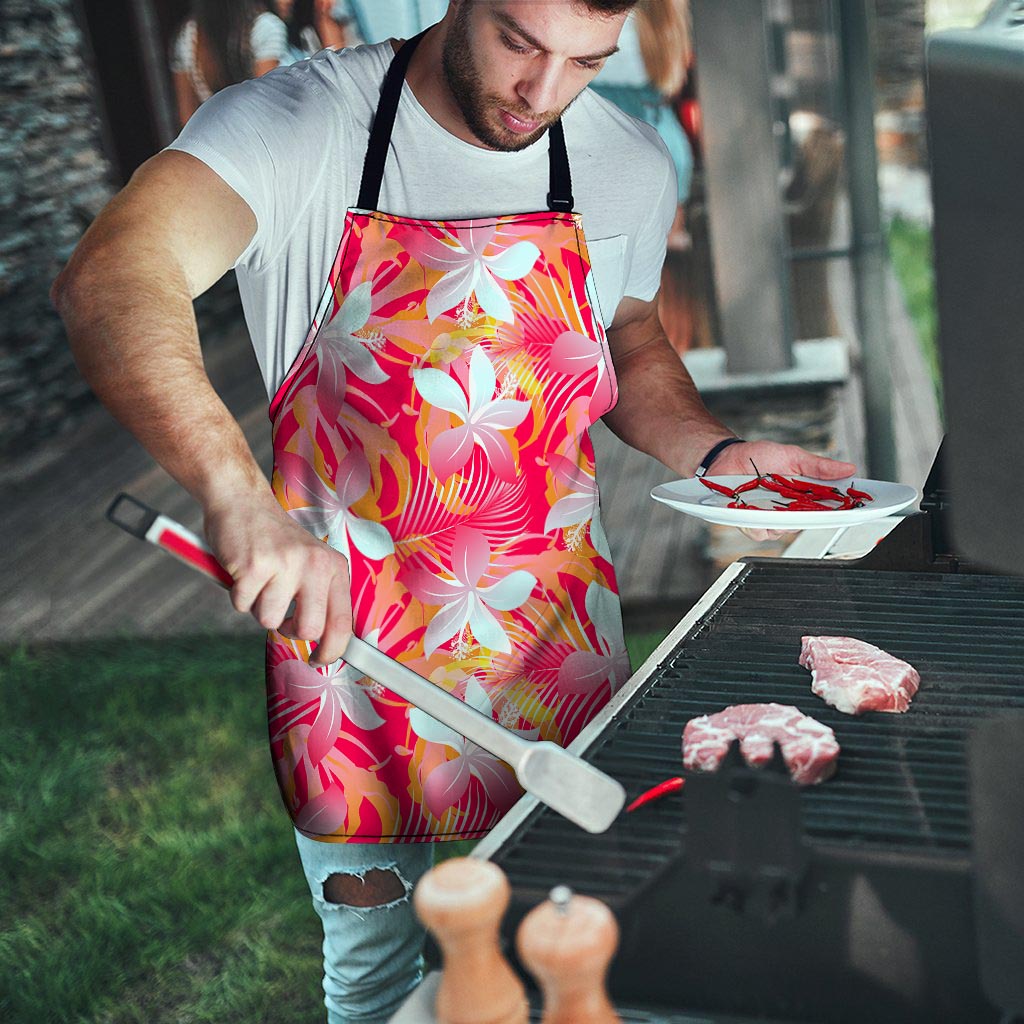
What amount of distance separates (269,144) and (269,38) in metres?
4.80

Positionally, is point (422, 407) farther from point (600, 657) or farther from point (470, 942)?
point (470, 942)

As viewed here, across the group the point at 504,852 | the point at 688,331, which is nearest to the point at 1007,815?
the point at 504,852

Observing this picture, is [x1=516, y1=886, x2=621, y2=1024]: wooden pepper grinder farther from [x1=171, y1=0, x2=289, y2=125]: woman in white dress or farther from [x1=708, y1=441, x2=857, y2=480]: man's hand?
[x1=171, y1=0, x2=289, y2=125]: woman in white dress

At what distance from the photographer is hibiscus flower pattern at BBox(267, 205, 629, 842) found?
1745 millimetres

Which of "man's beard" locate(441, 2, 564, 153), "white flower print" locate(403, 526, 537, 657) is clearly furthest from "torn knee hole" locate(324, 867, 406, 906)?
"man's beard" locate(441, 2, 564, 153)

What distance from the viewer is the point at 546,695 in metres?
1.81

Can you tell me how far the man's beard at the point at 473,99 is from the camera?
171 cm

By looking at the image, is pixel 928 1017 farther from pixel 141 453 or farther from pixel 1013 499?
pixel 141 453

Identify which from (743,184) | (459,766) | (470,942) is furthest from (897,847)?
(743,184)

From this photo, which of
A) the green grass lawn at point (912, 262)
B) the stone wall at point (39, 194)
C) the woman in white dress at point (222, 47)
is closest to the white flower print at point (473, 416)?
the woman in white dress at point (222, 47)

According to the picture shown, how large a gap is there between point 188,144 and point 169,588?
13.4 ft

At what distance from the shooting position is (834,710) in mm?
1333

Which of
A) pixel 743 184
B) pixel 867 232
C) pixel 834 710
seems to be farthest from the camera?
pixel 867 232

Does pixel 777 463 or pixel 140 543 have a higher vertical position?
pixel 777 463
